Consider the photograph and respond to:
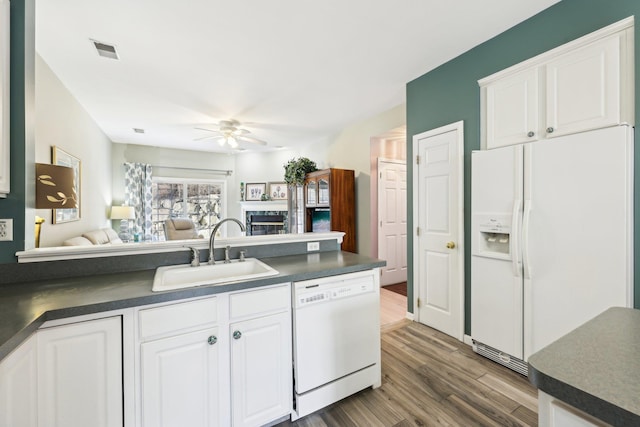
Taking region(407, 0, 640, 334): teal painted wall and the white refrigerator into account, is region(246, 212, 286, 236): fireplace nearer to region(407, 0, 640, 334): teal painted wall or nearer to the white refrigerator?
region(407, 0, 640, 334): teal painted wall

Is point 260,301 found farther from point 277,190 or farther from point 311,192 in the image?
point 277,190

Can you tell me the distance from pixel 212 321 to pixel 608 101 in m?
2.61

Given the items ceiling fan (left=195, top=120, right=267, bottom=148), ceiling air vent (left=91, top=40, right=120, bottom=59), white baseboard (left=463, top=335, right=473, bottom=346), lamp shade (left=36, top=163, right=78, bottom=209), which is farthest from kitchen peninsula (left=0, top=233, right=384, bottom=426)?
ceiling fan (left=195, top=120, right=267, bottom=148)

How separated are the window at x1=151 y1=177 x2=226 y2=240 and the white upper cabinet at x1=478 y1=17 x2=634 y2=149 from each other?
6.03 metres

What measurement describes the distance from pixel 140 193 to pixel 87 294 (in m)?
5.48

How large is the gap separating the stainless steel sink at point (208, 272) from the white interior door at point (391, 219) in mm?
2891

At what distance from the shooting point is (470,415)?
1646mm

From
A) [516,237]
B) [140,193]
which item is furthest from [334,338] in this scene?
[140,193]

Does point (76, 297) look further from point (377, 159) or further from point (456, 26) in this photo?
point (377, 159)

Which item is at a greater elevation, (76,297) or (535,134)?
(535,134)

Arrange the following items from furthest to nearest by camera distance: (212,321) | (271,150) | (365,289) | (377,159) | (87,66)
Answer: (271,150) < (377,159) < (87,66) < (365,289) < (212,321)

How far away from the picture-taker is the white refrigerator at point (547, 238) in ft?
5.16

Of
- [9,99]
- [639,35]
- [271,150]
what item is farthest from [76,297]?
[271,150]

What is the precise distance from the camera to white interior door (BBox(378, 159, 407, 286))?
4418 mm
